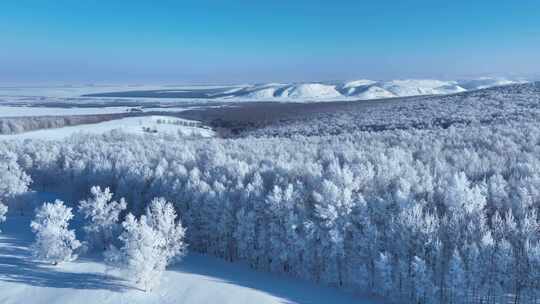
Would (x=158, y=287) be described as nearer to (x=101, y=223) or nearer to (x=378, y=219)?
(x=101, y=223)

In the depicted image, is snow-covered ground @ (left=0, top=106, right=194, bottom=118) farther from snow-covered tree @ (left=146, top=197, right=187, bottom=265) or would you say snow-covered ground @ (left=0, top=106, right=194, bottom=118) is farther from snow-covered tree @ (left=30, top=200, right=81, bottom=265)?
snow-covered tree @ (left=146, top=197, right=187, bottom=265)

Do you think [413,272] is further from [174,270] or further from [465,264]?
[174,270]

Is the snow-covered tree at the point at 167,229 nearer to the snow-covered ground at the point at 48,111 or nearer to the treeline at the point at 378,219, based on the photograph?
the treeline at the point at 378,219

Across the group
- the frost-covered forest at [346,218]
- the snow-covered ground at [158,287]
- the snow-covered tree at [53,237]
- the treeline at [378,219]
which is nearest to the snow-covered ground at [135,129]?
the frost-covered forest at [346,218]

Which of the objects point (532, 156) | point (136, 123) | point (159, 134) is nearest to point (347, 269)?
point (532, 156)

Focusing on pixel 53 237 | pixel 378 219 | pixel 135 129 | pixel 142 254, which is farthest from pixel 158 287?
pixel 135 129

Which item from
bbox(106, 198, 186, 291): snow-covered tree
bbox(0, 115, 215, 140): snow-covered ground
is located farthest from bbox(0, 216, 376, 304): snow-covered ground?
bbox(0, 115, 215, 140): snow-covered ground
